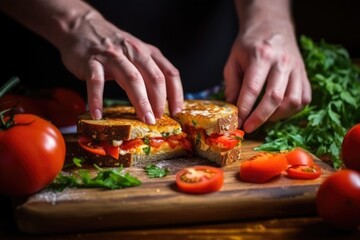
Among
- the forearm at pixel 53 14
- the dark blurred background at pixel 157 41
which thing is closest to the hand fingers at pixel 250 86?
the forearm at pixel 53 14

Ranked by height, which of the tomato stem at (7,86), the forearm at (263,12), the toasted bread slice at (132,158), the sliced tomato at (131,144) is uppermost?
the forearm at (263,12)

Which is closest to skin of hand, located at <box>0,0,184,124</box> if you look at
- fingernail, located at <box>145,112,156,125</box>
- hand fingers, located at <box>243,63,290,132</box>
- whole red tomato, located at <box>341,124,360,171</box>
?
fingernail, located at <box>145,112,156,125</box>

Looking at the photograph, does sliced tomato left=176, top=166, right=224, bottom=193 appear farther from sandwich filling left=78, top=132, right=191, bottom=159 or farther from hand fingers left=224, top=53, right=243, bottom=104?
hand fingers left=224, top=53, right=243, bottom=104

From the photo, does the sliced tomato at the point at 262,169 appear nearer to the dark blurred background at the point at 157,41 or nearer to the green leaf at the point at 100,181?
the green leaf at the point at 100,181

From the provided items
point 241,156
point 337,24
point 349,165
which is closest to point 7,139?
point 241,156

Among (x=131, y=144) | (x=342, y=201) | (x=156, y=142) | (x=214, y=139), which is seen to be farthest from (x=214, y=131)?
(x=342, y=201)

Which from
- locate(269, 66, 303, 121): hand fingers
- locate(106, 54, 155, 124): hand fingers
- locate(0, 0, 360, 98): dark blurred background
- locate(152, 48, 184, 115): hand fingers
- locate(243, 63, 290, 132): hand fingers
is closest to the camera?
locate(106, 54, 155, 124): hand fingers
